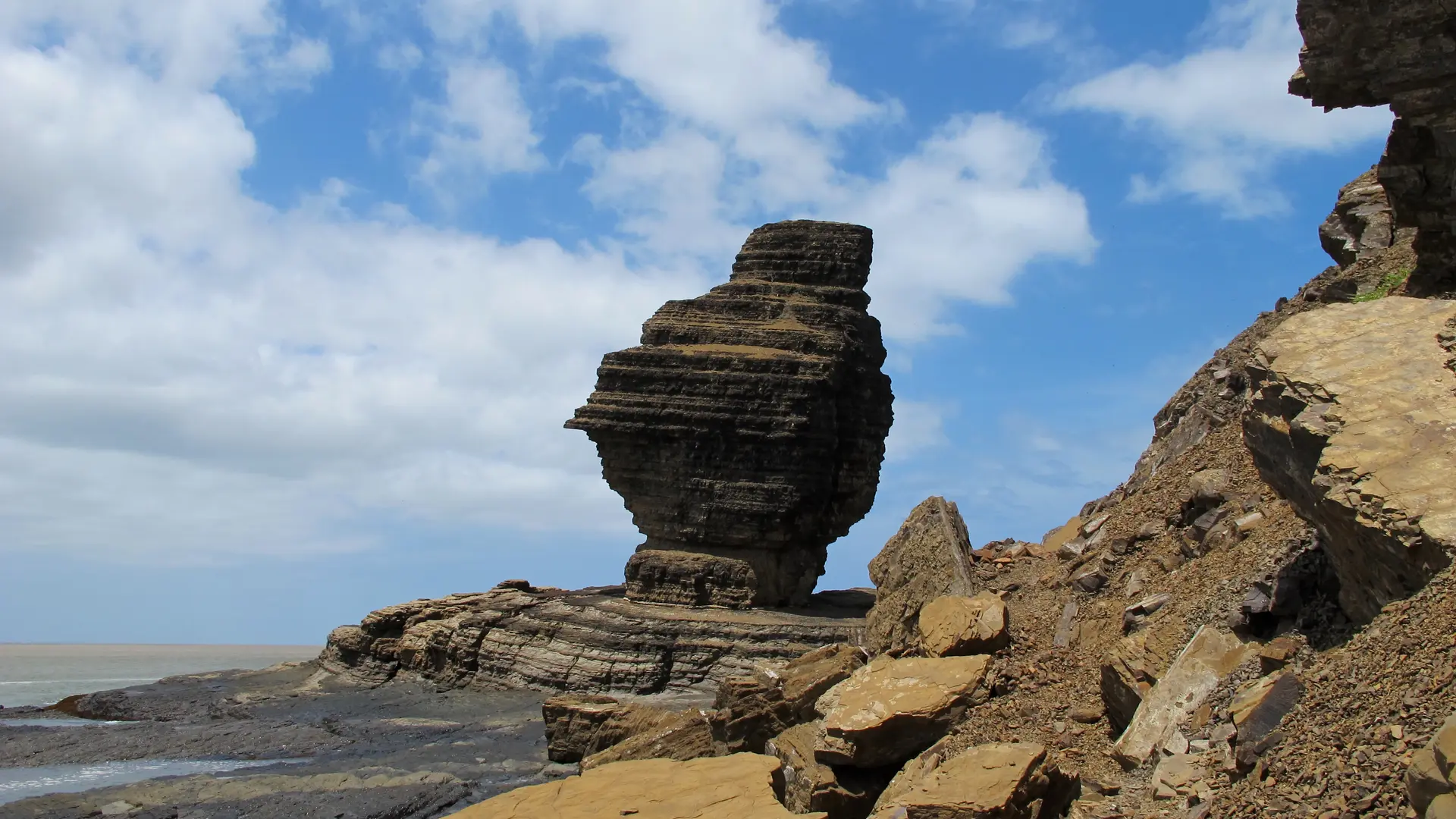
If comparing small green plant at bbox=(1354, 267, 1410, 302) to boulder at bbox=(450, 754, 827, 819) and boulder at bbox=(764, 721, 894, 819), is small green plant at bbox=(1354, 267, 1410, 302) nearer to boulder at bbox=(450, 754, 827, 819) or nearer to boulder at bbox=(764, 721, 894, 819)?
boulder at bbox=(764, 721, 894, 819)

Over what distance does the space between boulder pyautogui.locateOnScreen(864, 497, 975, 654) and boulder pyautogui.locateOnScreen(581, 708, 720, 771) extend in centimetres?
197

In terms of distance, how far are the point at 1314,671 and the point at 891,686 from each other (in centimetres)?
359

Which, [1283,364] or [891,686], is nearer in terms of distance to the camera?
[1283,364]

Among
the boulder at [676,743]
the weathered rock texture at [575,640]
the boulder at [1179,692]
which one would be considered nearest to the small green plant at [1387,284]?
the boulder at [1179,692]

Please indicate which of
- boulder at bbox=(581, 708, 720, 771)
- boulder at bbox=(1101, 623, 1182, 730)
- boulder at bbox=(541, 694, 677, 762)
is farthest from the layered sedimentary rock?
boulder at bbox=(1101, 623, 1182, 730)

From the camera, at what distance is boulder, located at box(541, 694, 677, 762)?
1520cm

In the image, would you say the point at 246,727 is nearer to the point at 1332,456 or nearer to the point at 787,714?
the point at 787,714

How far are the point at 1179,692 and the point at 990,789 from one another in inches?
56.0

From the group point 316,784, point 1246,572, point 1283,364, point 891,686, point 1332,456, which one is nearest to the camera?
point 1332,456

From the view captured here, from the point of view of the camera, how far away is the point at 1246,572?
28.0 ft

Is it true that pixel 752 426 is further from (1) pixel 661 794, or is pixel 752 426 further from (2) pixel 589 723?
(1) pixel 661 794

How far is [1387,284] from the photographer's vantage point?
12867 millimetres

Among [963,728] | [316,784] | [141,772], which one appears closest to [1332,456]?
[963,728]

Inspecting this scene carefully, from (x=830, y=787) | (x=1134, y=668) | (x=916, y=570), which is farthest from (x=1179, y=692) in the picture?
(x=916, y=570)
